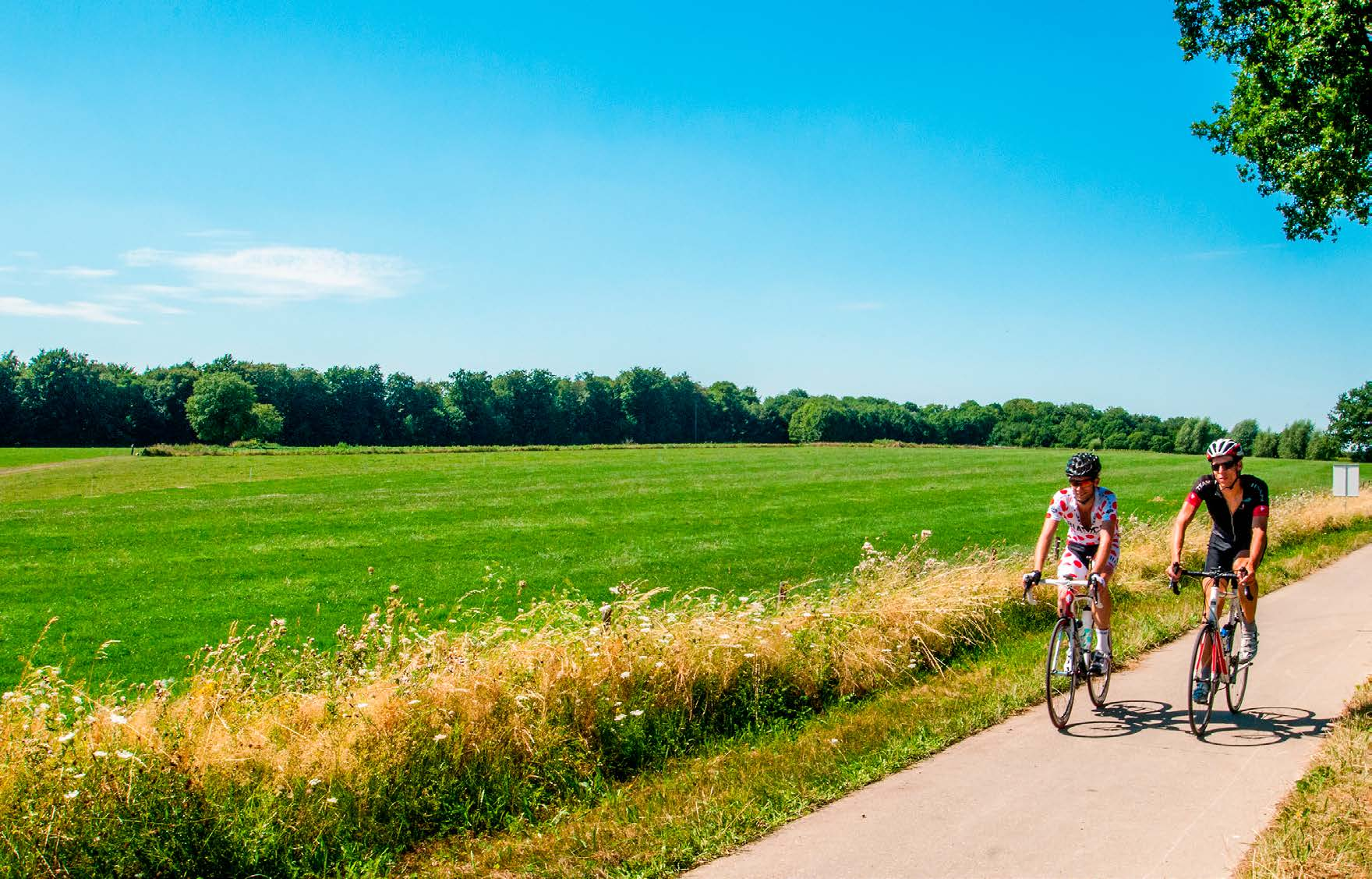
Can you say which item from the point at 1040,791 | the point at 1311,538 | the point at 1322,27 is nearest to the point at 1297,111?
the point at 1322,27

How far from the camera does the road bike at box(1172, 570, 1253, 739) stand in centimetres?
705

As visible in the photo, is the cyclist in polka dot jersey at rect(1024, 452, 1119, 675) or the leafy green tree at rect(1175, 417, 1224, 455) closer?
the cyclist in polka dot jersey at rect(1024, 452, 1119, 675)

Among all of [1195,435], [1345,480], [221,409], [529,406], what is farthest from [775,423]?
[1345,480]

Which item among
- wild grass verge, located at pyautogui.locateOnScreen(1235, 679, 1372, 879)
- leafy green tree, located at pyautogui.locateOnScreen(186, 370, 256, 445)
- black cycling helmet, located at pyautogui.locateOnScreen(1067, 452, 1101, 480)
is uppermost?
leafy green tree, located at pyautogui.locateOnScreen(186, 370, 256, 445)

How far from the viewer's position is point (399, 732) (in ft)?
19.6

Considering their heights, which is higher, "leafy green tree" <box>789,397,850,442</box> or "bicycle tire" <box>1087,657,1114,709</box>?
"leafy green tree" <box>789,397,850,442</box>

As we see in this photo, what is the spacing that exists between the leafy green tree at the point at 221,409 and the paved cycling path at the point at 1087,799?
102m

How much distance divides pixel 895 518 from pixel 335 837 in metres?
30.2

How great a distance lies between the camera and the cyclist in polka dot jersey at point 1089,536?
727 cm

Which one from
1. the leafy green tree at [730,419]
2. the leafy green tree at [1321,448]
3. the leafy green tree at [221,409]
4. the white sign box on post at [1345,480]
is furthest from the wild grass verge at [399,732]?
the leafy green tree at [730,419]

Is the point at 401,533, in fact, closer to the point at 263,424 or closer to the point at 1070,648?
the point at 1070,648

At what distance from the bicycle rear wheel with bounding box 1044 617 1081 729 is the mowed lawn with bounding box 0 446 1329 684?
16.3ft

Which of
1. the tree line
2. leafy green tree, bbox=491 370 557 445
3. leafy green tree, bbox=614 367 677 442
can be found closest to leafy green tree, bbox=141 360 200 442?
the tree line

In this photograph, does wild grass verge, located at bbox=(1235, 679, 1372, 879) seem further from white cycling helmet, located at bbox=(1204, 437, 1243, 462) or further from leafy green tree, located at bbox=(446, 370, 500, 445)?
leafy green tree, located at bbox=(446, 370, 500, 445)
